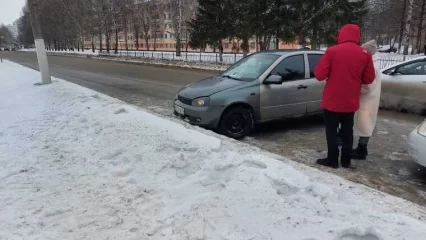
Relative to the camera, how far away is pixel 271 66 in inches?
254

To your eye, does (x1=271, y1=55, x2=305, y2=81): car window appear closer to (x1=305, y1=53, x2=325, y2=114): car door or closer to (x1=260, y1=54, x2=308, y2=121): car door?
(x1=260, y1=54, x2=308, y2=121): car door

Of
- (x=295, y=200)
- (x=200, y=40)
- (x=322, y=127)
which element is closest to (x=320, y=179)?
(x=295, y=200)

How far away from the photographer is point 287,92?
6.53 m

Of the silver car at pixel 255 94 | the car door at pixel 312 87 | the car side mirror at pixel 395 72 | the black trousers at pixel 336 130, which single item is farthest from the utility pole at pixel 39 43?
the car side mirror at pixel 395 72

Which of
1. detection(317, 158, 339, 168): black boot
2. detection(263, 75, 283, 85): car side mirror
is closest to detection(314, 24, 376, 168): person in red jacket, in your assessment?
detection(317, 158, 339, 168): black boot

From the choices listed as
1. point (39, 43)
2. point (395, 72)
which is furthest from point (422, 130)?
point (39, 43)

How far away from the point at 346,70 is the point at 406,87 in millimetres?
5141

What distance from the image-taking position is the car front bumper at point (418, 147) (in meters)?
4.31

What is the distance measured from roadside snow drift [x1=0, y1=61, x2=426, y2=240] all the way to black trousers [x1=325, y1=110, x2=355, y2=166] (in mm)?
877

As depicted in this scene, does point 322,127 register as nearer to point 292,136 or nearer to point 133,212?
point 292,136

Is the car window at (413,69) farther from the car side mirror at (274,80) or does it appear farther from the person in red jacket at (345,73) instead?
the person in red jacket at (345,73)

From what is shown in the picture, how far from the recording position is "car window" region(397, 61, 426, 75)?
8074 mm

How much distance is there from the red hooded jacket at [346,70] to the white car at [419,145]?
891 mm

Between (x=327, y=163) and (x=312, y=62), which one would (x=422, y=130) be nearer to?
(x=327, y=163)
